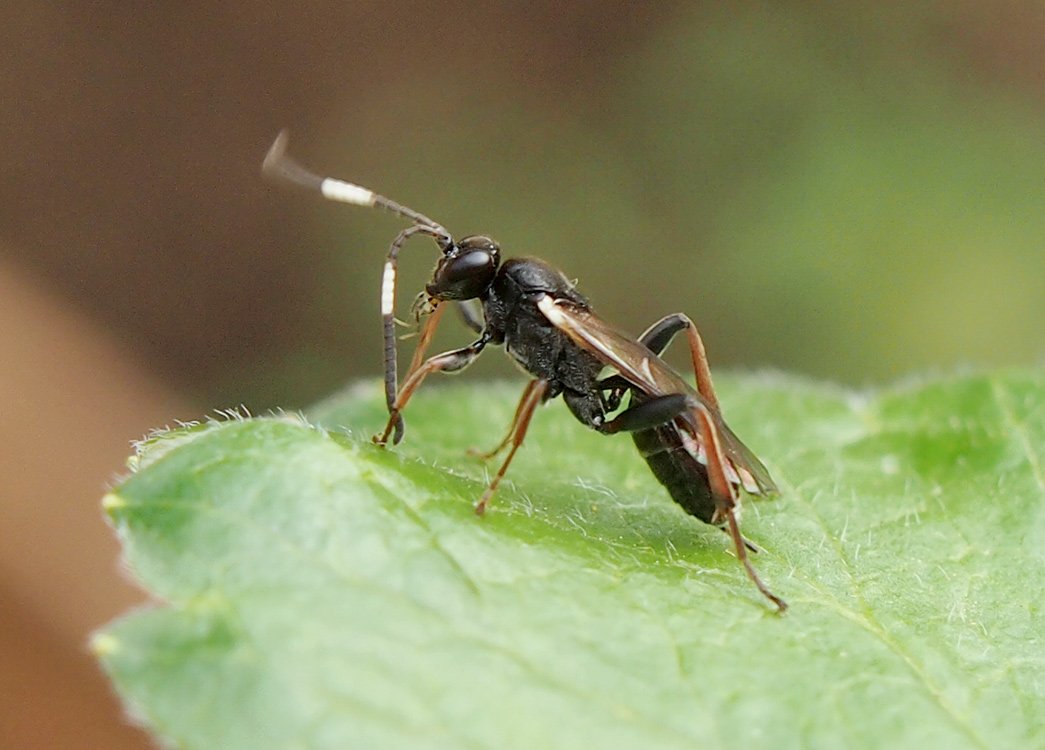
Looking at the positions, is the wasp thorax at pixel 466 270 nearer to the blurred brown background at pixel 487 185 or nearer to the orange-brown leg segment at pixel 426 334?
the orange-brown leg segment at pixel 426 334

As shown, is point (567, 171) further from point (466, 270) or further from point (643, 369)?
point (643, 369)

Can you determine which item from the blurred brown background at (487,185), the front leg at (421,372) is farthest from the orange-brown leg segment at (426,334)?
the blurred brown background at (487,185)

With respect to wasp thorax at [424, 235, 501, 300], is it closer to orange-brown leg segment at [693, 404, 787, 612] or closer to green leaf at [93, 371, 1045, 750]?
green leaf at [93, 371, 1045, 750]

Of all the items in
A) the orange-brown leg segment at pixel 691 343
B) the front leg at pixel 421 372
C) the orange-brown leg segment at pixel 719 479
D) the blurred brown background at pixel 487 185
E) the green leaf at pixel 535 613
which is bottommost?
the green leaf at pixel 535 613

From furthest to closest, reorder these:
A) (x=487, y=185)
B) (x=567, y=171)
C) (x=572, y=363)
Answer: (x=567, y=171) < (x=487, y=185) < (x=572, y=363)

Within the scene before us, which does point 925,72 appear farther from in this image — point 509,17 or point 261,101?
point 261,101

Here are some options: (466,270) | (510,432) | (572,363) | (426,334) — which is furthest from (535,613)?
(426,334)

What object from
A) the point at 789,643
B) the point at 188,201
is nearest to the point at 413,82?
the point at 188,201
